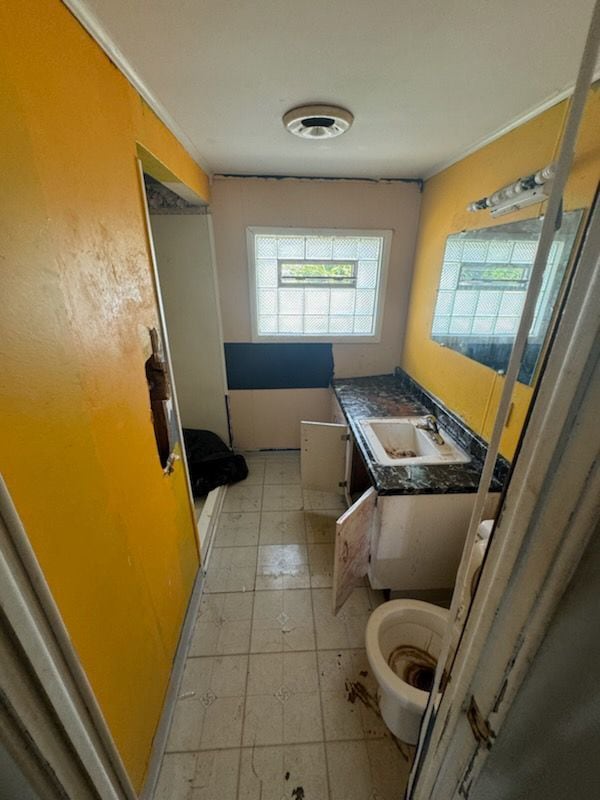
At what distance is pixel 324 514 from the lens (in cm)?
238

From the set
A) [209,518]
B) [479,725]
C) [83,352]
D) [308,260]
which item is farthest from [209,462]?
[479,725]

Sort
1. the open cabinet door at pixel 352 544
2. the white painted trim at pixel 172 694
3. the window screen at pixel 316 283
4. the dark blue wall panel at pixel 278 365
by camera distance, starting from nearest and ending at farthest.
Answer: the white painted trim at pixel 172 694 → the open cabinet door at pixel 352 544 → the window screen at pixel 316 283 → the dark blue wall panel at pixel 278 365

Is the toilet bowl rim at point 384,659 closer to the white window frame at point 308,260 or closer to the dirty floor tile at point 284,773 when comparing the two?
the dirty floor tile at point 284,773

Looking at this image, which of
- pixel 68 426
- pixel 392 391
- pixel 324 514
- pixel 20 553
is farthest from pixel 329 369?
pixel 20 553

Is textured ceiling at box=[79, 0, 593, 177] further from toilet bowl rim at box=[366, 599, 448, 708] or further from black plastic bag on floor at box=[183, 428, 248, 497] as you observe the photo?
black plastic bag on floor at box=[183, 428, 248, 497]

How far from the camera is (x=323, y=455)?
2.24 m

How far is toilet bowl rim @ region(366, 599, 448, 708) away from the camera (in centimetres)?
111

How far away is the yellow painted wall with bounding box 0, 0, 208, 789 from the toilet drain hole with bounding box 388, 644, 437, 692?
3.00ft

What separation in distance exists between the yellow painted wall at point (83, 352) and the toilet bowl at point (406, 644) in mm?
836

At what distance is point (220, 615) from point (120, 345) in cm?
145

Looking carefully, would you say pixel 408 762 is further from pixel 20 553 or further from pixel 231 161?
pixel 231 161

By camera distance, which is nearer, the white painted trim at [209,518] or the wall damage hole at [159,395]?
the wall damage hole at [159,395]

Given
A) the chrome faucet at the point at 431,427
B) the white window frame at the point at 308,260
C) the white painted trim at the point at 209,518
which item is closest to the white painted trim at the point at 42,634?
the white painted trim at the point at 209,518

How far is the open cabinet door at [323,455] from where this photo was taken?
217 centimetres
